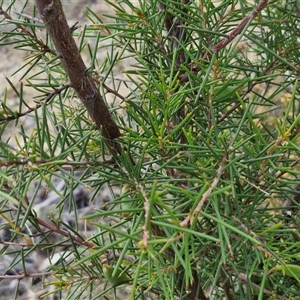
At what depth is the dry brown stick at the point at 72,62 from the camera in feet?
1.44

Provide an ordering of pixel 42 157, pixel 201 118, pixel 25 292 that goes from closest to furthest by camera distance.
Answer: pixel 42 157 → pixel 201 118 → pixel 25 292

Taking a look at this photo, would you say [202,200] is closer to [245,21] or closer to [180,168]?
[180,168]

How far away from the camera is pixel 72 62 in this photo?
1.56ft

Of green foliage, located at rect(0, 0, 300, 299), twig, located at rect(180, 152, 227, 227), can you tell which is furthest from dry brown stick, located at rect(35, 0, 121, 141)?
twig, located at rect(180, 152, 227, 227)

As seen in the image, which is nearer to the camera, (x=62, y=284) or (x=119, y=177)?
(x=119, y=177)

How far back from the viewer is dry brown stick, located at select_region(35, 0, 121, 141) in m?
0.44

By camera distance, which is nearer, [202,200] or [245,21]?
[202,200]

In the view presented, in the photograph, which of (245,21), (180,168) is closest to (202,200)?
(180,168)

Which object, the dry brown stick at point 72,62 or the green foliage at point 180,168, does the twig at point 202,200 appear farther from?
the dry brown stick at point 72,62

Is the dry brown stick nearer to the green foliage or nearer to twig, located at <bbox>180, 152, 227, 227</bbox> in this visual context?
the green foliage

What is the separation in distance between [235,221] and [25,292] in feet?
4.08

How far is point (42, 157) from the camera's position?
44 cm

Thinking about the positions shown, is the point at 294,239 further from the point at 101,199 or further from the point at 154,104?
the point at 101,199

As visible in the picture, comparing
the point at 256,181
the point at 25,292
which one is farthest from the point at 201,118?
the point at 25,292
